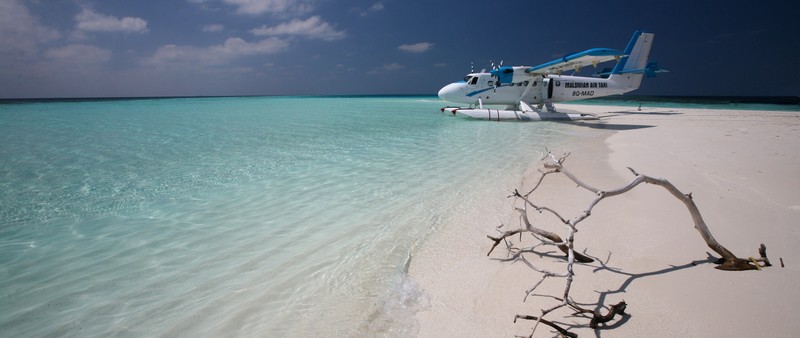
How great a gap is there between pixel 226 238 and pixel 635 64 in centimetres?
2496

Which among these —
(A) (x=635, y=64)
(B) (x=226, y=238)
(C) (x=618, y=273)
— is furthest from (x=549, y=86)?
(B) (x=226, y=238)

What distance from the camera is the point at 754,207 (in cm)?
376

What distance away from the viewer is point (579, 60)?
551 inches

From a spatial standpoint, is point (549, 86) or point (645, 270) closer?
point (645, 270)

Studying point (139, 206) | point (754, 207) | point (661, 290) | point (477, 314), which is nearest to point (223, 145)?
point (139, 206)

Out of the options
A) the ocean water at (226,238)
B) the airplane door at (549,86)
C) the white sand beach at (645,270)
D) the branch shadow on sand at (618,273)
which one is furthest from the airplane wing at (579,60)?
the branch shadow on sand at (618,273)

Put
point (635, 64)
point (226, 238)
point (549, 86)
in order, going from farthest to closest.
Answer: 1. point (635, 64)
2. point (549, 86)
3. point (226, 238)

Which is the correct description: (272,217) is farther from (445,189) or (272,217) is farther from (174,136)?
(174,136)

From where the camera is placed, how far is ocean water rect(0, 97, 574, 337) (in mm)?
2256

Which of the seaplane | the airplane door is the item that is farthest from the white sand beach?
the airplane door

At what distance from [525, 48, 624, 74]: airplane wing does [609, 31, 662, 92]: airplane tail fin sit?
699 cm

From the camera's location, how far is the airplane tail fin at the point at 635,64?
20062mm

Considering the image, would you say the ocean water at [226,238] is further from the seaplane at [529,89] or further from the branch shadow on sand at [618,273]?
the seaplane at [529,89]

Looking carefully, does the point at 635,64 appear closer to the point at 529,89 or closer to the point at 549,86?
the point at 549,86
